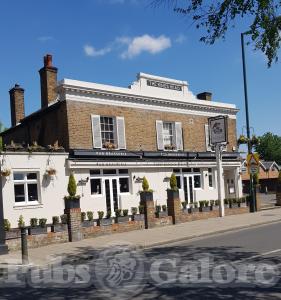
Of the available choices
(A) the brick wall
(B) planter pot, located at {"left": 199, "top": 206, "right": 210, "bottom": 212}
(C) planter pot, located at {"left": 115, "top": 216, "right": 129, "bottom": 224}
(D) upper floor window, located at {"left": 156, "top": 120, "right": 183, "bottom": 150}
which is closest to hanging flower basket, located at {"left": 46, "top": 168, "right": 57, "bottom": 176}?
(A) the brick wall

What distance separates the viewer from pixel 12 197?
19.9 m

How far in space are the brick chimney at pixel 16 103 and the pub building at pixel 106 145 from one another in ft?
0.21

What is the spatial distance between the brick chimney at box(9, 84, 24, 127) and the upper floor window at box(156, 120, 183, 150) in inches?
378

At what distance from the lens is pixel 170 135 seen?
27.8m

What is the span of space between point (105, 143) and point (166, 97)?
18.2 feet

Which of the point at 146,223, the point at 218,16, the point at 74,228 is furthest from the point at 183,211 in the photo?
the point at 218,16

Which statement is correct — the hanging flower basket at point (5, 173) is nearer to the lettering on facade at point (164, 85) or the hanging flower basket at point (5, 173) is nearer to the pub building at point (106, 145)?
the pub building at point (106, 145)

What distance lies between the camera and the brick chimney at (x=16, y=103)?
29906 millimetres

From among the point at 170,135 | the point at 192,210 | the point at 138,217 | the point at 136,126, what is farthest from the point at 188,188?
the point at 138,217

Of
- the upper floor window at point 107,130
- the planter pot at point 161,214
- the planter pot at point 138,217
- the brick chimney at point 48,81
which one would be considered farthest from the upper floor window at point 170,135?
the planter pot at point 138,217

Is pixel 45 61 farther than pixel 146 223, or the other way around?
pixel 45 61

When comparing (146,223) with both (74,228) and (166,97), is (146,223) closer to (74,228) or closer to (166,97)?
(74,228)

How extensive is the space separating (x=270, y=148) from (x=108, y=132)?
84397mm

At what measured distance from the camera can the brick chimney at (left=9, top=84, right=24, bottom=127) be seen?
A: 1177 inches
